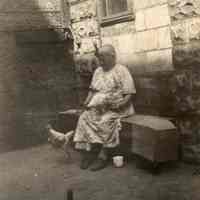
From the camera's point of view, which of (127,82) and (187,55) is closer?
(187,55)

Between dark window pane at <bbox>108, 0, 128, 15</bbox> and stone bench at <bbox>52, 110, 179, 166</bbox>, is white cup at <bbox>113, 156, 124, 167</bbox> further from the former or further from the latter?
dark window pane at <bbox>108, 0, 128, 15</bbox>

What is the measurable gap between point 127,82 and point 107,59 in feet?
1.53

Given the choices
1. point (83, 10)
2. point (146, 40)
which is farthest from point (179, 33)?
point (83, 10)

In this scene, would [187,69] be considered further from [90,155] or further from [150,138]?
[90,155]

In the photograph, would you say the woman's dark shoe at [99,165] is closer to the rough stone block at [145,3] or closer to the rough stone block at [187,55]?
the rough stone block at [187,55]

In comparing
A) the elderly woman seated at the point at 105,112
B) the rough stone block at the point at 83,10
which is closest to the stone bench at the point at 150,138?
the elderly woman seated at the point at 105,112

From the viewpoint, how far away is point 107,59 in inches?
240

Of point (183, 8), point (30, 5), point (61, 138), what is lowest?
point (61, 138)

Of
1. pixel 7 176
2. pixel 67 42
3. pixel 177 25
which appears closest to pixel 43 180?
pixel 7 176

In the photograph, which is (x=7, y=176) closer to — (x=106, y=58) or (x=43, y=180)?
(x=43, y=180)

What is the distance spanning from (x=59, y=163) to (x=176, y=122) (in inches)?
74.4

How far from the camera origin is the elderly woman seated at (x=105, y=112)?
230 inches

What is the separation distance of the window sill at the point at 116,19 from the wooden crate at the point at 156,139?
5.47ft

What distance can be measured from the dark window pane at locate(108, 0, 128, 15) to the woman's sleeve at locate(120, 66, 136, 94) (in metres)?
1.14
